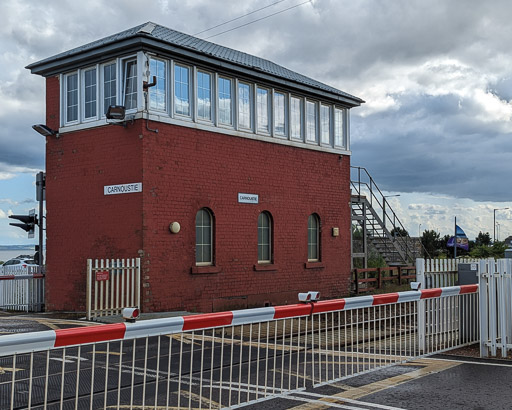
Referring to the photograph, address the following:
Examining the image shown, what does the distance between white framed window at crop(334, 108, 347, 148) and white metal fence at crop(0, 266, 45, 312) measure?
10531 mm

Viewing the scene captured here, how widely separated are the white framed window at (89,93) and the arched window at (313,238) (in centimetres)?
776

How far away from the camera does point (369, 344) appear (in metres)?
8.58

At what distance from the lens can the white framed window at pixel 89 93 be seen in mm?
17562

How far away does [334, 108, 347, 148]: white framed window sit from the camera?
891 inches

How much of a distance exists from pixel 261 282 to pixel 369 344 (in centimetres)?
1064

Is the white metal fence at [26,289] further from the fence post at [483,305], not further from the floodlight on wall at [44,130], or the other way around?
the fence post at [483,305]

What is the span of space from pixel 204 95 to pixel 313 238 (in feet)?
20.9

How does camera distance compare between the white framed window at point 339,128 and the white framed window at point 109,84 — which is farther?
the white framed window at point 339,128

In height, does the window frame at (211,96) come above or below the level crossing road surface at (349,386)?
above

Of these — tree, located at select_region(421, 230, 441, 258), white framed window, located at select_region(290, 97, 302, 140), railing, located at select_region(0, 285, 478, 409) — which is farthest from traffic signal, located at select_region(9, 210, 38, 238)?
tree, located at select_region(421, 230, 441, 258)

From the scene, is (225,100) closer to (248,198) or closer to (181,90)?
(181,90)

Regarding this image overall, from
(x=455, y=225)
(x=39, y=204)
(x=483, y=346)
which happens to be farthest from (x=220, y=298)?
(x=455, y=225)

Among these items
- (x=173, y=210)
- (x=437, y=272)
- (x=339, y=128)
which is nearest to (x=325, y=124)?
(x=339, y=128)

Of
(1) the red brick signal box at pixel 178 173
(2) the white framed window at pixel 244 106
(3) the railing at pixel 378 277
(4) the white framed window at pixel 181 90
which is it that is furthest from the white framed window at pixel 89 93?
(3) the railing at pixel 378 277
